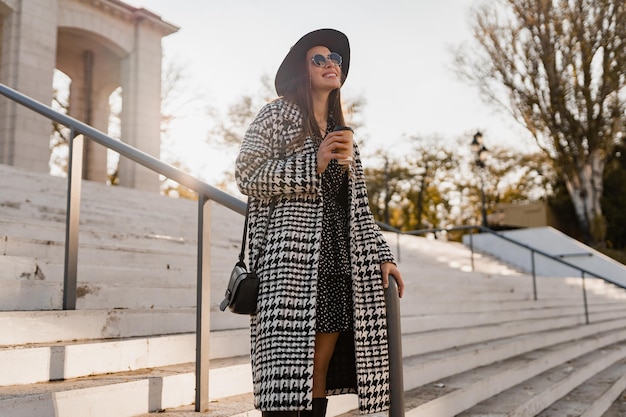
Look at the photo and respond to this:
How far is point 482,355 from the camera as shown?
502 cm

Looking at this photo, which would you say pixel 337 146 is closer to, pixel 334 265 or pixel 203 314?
pixel 334 265

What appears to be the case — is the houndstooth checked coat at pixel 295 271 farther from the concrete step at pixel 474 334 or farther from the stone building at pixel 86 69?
the stone building at pixel 86 69

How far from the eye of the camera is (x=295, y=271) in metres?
1.81

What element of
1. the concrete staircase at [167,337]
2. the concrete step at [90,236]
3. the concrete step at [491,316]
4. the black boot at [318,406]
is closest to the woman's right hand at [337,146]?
the black boot at [318,406]

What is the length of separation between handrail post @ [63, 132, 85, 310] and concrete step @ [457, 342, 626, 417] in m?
2.56

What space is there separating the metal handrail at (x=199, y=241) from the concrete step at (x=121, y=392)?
16 cm

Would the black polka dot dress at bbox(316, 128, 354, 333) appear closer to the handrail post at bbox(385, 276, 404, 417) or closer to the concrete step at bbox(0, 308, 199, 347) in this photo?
the handrail post at bbox(385, 276, 404, 417)

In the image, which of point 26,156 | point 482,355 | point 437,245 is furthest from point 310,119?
point 437,245

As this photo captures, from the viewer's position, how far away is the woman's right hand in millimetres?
1832

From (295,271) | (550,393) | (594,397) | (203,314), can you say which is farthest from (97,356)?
(594,397)

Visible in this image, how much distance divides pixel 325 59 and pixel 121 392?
161 cm

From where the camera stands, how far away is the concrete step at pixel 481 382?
352 centimetres

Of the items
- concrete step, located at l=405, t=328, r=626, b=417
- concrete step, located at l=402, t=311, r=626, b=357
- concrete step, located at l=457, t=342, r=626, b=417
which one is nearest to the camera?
concrete step, located at l=405, t=328, r=626, b=417

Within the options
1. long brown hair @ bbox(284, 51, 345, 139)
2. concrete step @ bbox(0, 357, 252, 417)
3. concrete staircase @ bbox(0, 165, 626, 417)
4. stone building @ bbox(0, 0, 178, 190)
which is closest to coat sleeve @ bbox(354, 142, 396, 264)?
long brown hair @ bbox(284, 51, 345, 139)
